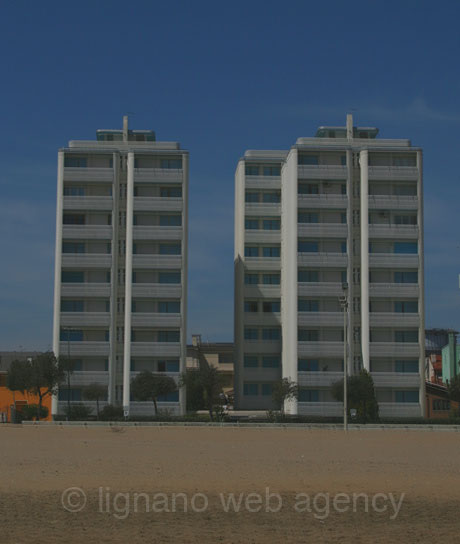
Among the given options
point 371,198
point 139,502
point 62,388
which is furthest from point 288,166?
point 139,502

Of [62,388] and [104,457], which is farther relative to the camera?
[62,388]

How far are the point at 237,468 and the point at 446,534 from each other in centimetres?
1167

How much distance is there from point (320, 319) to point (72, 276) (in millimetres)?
24017

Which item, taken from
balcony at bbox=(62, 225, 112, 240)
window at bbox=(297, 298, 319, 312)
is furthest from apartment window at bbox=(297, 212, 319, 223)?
balcony at bbox=(62, 225, 112, 240)

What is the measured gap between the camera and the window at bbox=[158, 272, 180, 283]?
8456 cm

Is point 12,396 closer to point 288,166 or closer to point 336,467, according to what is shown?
point 288,166

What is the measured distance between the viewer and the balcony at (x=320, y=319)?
3300 inches

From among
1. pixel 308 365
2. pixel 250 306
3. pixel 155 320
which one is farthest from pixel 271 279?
pixel 155 320

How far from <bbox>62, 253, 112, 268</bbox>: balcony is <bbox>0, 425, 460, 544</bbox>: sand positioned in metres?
45.4

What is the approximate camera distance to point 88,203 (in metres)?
85.2

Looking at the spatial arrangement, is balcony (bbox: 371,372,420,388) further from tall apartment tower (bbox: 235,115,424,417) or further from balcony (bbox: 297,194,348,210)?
balcony (bbox: 297,194,348,210)

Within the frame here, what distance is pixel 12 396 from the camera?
3482 inches

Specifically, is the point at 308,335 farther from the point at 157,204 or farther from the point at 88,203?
the point at 88,203

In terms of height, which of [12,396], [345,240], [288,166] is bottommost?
[12,396]
